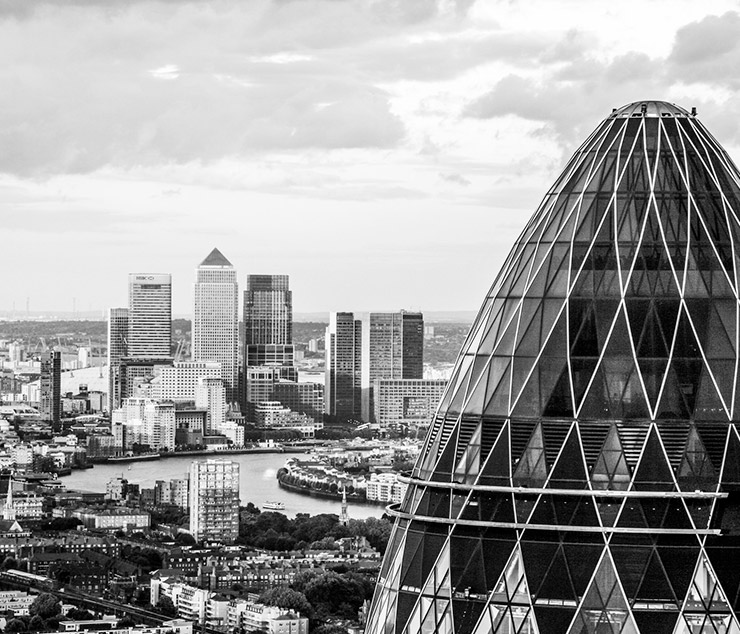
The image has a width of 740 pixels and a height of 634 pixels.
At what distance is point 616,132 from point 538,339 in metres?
1.37

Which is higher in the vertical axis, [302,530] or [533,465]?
[533,465]

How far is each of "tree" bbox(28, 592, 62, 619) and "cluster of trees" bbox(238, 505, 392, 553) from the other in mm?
15249

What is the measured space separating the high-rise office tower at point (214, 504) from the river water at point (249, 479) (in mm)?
3254

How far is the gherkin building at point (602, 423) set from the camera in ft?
45.3

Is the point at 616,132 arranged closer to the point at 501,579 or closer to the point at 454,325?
the point at 501,579

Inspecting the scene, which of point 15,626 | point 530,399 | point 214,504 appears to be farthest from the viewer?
point 214,504

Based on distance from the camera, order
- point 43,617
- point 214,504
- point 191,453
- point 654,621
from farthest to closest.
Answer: point 191,453
point 214,504
point 43,617
point 654,621

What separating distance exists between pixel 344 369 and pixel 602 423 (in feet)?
605

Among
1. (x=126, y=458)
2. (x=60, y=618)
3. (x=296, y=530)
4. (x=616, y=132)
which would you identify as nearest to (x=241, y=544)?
(x=296, y=530)

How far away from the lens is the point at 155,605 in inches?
3009

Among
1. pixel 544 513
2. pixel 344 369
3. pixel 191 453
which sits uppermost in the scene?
pixel 544 513

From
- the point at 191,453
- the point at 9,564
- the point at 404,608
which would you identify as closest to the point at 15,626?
the point at 9,564

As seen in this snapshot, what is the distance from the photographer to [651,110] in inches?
578

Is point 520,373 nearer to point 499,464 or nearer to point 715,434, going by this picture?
point 499,464
